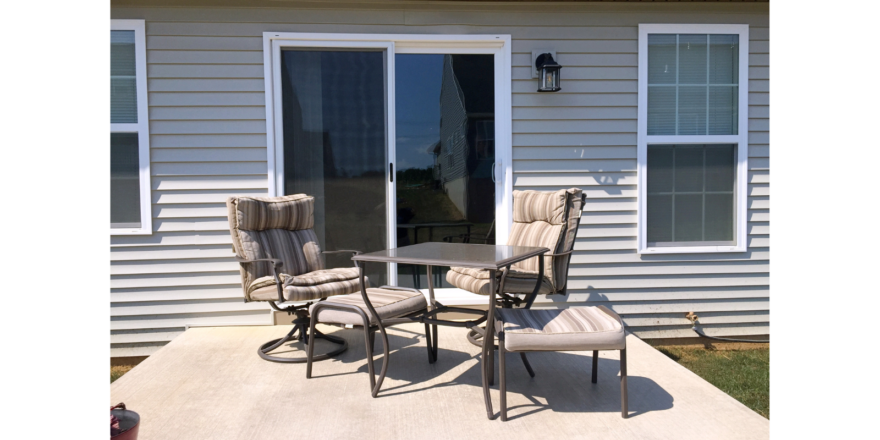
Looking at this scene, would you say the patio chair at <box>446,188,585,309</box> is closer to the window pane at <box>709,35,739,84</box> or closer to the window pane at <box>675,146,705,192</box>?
the window pane at <box>675,146,705,192</box>

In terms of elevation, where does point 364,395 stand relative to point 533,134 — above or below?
below

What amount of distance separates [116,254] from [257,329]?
1.16 m

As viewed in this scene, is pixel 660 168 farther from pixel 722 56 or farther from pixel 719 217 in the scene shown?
pixel 722 56

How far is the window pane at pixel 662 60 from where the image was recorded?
4383 mm

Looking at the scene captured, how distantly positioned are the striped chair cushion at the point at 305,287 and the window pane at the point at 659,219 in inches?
90.4

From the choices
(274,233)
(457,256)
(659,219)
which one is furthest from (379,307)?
(659,219)

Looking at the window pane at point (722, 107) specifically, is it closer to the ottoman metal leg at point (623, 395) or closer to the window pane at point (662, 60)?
the window pane at point (662, 60)

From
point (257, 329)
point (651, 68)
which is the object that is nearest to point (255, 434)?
point (257, 329)

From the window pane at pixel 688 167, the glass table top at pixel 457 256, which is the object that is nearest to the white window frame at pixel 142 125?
the glass table top at pixel 457 256

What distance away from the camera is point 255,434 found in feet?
8.05

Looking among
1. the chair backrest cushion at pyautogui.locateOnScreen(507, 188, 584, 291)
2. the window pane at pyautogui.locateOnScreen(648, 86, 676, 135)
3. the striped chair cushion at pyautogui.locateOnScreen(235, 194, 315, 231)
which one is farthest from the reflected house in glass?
the window pane at pyautogui.locateOnScreen(648, 86, 676, 135)

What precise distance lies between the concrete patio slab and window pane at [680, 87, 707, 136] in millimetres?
1754
